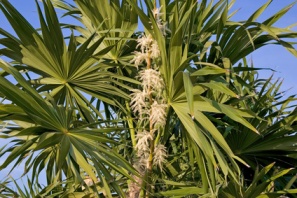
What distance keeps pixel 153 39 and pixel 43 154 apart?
3.72 feet

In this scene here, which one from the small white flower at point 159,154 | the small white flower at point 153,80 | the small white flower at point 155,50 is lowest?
the small white flower at point 159,154

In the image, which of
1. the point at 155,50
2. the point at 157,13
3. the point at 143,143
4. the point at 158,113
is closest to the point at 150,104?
the point at 158,113

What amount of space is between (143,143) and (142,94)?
0.33 m

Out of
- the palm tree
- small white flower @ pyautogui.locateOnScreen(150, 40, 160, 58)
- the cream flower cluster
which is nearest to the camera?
the palm tree

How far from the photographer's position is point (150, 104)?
315cm

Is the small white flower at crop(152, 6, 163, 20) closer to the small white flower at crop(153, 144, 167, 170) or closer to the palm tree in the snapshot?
the palm tree

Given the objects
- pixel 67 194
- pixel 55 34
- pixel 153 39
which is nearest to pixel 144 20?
pixel 153 39

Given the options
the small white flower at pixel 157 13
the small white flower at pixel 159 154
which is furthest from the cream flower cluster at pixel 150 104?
the small white flower at pixel 157 13

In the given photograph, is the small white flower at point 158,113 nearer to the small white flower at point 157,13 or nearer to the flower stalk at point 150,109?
the flower stalk at point 150,109

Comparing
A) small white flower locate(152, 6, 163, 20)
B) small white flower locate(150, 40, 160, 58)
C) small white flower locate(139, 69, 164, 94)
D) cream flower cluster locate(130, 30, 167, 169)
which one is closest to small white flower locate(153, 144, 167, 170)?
cream flower cluster locate(130, 30, 167, 169)

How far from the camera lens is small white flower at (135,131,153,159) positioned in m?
3.11

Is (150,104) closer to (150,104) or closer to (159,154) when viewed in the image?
(150,104)

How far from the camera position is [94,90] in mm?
3406

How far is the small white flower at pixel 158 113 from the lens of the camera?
118 inches
